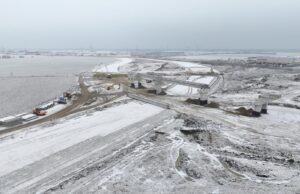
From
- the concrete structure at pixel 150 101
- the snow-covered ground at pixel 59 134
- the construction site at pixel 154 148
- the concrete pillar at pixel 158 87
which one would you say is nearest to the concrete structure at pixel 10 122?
the construction site at pixel 154 148

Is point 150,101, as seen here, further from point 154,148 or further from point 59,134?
point 154,148

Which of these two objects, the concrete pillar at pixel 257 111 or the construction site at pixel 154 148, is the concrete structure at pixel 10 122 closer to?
the construction site at pixel 154 148

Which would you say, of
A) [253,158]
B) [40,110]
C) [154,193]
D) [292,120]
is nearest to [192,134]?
[253,158]

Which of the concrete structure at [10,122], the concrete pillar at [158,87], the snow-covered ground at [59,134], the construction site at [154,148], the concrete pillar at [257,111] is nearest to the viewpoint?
the construction site at [154,148]

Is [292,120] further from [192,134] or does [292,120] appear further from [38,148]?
[38,148]

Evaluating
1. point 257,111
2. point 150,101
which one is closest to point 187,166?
point 257,111

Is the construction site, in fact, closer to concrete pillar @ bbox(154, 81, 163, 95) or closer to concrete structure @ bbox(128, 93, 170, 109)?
concrete structure @ bbox(128, 93, 170, 109)

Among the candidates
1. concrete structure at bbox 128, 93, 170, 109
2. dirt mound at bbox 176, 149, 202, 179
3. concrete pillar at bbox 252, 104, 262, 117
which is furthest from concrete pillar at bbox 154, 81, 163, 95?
dirt mound at bbox 176, 149, 202, 179
